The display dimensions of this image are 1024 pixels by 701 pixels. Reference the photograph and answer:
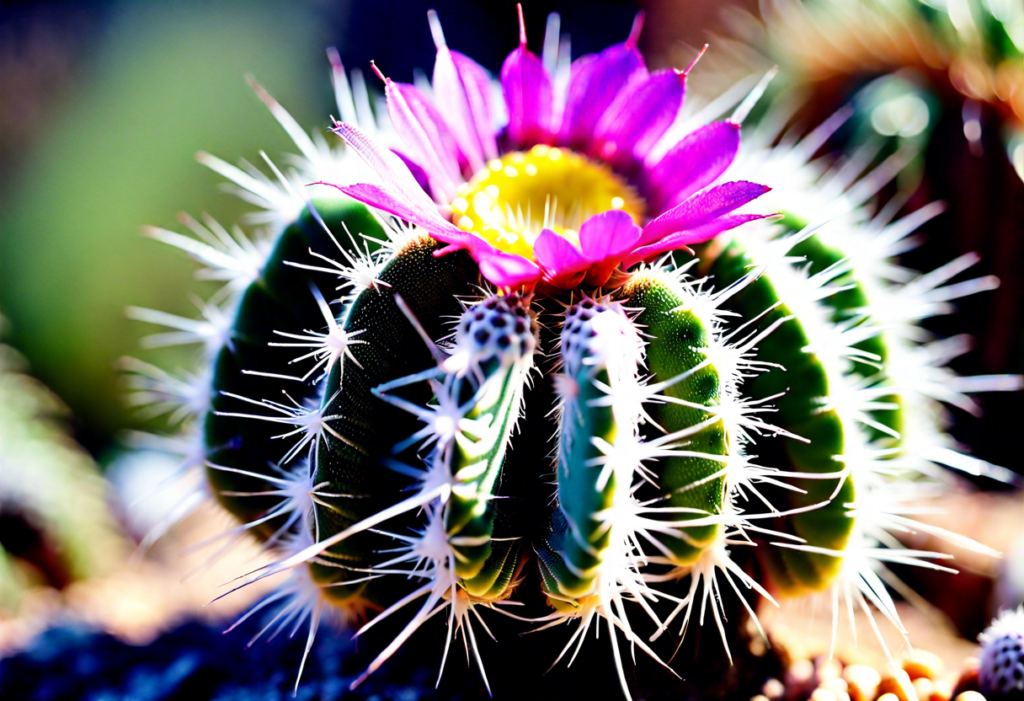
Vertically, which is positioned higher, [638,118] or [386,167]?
[638,118]

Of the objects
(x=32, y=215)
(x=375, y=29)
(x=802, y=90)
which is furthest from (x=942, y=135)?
(x=32, y=215)

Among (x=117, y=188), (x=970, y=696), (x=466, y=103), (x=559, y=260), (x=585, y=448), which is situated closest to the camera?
(x=585, y=448)

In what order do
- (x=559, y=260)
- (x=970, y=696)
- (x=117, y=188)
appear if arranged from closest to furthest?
(x=559, y=260), (x=970, y=696), (x=117, y=188)

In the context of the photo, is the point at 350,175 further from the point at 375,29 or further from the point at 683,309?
the point at 375,29

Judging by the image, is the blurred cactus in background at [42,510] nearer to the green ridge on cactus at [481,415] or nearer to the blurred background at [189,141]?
the blurred background at [189,141]

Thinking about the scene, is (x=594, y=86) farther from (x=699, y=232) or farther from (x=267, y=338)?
(x=267, y=338)

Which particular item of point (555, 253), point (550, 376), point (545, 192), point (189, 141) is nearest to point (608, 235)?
point (555, 253)

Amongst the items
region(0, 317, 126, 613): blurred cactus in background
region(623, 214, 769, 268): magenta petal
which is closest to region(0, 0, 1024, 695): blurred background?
region(0, 317, 126, 613): blurred cactus in background
